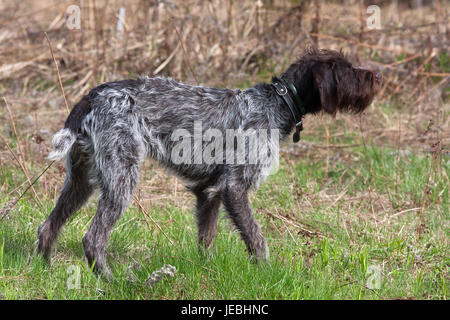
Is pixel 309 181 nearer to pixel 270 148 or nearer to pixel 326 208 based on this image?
pixel 326 208

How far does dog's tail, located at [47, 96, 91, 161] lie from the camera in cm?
427

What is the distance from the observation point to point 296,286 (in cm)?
399

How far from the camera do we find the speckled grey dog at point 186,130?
4371mm

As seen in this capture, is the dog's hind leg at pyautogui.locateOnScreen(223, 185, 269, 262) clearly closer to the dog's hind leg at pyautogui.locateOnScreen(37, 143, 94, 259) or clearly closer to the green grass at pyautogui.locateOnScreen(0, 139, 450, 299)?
the green grass at pyautogui.locateOnScreen(0, 139, 450, 299)

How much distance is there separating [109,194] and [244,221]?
3.38 feet

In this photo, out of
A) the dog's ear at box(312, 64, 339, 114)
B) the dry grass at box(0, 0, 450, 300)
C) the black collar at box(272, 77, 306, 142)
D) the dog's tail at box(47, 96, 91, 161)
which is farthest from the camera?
the dry grass at box(0, 0, 450, 300)

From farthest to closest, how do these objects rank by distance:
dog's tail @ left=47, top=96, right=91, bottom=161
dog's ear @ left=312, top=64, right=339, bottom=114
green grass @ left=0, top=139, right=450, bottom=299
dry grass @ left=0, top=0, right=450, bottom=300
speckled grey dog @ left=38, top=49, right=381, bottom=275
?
1. dry grass @ left=0, top=0, right=450, bottom=300
2. dog's ear @ left=312, top=64, right=339, bottom=114
3. speckled grey dog @ left=38, top=49, right=381, bottom=275
4. dog's tail @ left=47, top=96, right=91, bottom=161
5. green grass @ left=0, top=139, right=450, bottom=299

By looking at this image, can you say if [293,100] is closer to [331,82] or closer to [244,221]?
[331,82]

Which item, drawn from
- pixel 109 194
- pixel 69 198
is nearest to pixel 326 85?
pixel 109 194

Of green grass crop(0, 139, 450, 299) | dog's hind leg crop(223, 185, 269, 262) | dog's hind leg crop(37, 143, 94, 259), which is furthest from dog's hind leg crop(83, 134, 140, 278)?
dog's hind leg crop(223, 185, 269, 262)

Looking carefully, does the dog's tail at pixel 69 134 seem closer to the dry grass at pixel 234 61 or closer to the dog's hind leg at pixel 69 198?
the dog's hind leg at pixel 69 198

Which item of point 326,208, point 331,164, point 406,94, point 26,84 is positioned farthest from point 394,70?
point 26,84

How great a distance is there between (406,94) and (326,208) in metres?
3.53

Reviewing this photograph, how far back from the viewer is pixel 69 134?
4.37 m
